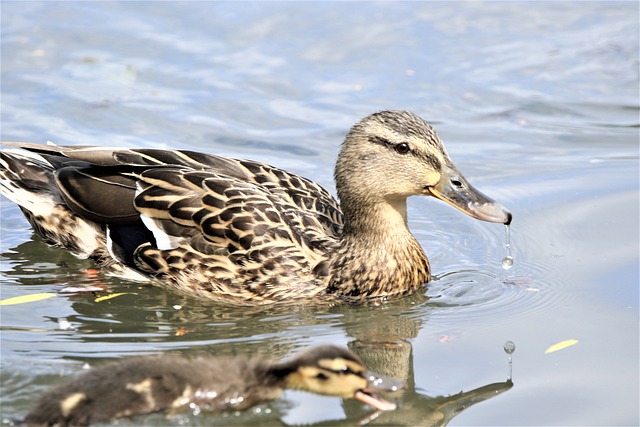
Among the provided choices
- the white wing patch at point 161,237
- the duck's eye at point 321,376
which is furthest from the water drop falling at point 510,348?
the white wing patch at point 161,237

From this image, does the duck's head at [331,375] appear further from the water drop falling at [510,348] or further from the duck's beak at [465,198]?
Answer: the duck's beak at [465,198]

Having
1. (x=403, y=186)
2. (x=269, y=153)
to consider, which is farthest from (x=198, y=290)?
(x=269, y=153)

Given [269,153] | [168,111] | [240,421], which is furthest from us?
[168,111]

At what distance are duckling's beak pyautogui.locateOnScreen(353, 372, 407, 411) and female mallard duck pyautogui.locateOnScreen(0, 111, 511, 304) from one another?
1.54 meters

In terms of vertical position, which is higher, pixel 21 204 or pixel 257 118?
pixel 257 118

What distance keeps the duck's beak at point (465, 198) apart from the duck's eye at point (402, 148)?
251 mm

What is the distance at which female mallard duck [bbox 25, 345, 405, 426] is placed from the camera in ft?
18.5

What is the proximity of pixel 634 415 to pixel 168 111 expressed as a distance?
18.8 ft

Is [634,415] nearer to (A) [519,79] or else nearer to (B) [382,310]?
(B) [382,310]

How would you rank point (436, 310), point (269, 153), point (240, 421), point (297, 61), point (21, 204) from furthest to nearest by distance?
point (297, 61) → point (269, 153) → point (21, 204) → point (436, 310) → point (240, 421)

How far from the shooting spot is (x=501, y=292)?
7.68 m

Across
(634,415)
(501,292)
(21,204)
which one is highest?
(21,204)

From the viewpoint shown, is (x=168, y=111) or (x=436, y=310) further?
(x=168, y=111)

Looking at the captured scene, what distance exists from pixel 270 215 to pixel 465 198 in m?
1.22
